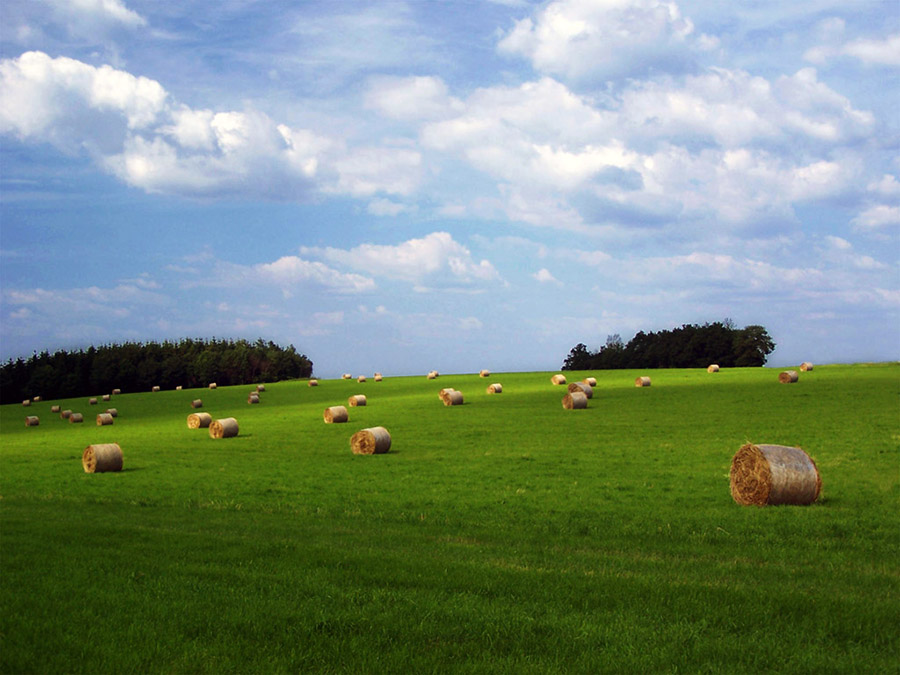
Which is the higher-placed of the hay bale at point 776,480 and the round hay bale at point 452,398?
the round hay bale at point 452,398

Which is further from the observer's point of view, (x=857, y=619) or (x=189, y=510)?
(x=189, y=510)

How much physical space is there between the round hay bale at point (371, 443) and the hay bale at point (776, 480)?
53.5 ft

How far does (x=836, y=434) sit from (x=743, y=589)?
2397 centimetres

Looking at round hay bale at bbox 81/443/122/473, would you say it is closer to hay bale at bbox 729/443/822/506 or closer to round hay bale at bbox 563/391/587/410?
hay bale at bbox 729/443/822/506

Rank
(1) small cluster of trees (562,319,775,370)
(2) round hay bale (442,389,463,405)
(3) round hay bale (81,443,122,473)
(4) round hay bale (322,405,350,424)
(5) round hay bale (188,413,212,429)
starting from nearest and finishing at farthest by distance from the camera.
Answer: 1. (3) round hay bale (81,443,122,473)
2. (4) round hay bale (322,405,350,424)
3. (5) round hay bale (188,413,212,429)
4. (2) round hay bale (442,389,463,405)
5. (1) small cluster of trees (562,319,775,370)

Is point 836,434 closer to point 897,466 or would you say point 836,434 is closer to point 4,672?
point 897,466

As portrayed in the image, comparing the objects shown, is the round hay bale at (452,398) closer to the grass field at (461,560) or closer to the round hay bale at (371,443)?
the grass field at (461,560)

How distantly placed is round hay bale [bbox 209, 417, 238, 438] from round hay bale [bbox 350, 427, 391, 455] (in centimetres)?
1343

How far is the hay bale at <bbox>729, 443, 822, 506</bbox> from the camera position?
19375mm

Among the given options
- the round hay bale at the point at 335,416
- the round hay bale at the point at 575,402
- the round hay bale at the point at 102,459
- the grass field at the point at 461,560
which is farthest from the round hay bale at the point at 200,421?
the round hay bale at the point at 575,402

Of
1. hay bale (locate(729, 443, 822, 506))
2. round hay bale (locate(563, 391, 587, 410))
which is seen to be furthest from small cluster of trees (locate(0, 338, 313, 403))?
hay bale (locate(729, 443, 822, 506))

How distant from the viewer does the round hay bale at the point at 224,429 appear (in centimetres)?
4371

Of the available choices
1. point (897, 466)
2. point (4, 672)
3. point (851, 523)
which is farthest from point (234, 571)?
point (897, 466)

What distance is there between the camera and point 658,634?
9.02m
